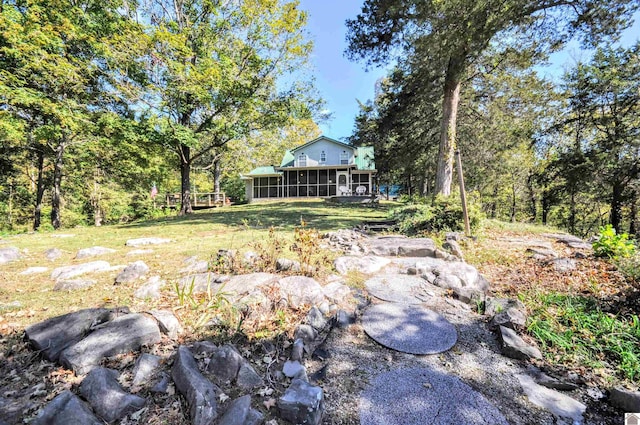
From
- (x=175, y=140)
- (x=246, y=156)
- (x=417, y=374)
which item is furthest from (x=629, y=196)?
(x=246, y=156)

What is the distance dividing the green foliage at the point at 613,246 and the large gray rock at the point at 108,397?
584cm

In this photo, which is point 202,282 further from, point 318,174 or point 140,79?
point 318,174

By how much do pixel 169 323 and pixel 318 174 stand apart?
20.0 metres

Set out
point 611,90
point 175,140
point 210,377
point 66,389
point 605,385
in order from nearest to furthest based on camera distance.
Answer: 1. point 66,389
2. point 210,377
3. point 605,385
4. point 611,90
5. point 175,140

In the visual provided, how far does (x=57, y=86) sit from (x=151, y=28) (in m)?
3.79

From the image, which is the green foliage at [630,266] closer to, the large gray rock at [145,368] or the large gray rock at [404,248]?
the large gray rock at [404,248]

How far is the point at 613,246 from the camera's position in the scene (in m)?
3.82

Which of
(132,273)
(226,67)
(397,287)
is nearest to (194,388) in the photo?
(132,273)

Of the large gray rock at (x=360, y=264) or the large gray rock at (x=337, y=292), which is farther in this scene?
the large gray rock at (x=360, y=264)

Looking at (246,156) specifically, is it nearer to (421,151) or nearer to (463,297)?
(421,151)

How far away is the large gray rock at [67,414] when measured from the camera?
1.22 meters

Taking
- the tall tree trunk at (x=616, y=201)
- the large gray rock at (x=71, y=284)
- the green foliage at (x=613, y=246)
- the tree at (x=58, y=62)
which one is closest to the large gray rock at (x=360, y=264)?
the large gray rock at (x=71, y=284)

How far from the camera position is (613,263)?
3.59 m

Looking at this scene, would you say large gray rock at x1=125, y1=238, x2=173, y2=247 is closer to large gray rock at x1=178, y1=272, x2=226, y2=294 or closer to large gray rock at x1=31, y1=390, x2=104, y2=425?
large gray rock at x1=178, y1=272, x2=226, y2=294
